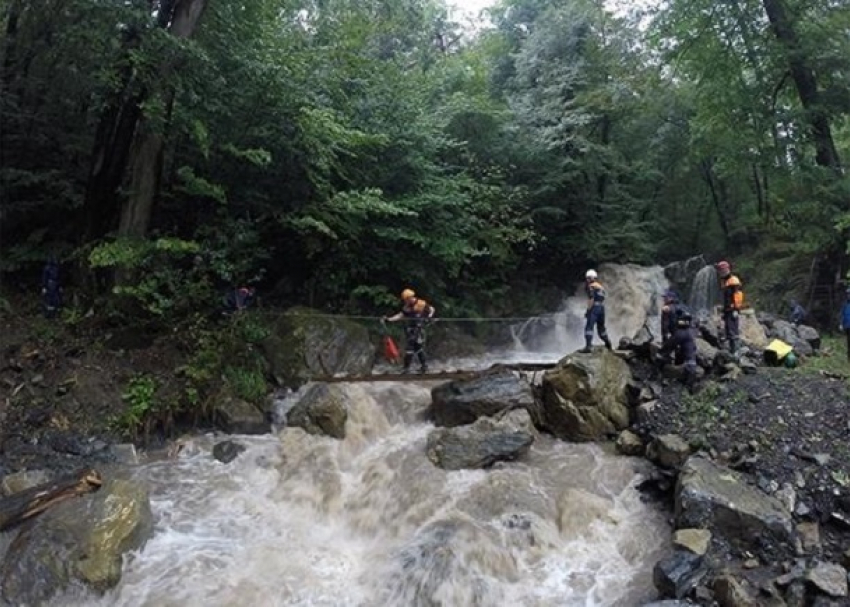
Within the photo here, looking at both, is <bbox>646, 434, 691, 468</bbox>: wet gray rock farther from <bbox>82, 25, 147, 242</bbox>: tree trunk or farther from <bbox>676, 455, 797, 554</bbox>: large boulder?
<bbox>82, 25, 147, 242</bbox>: tree trunk

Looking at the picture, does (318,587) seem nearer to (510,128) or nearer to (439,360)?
(439,360)

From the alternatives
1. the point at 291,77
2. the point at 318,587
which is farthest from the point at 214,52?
the point at 318,587

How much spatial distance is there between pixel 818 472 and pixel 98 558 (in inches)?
328

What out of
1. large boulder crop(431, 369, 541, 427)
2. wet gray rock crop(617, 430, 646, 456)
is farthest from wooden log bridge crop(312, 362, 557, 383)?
wet gray rock crop(617, 430, 646, 456)

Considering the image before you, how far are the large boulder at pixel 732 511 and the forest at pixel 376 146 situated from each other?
7519 mm

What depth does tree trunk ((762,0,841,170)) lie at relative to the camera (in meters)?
13.7

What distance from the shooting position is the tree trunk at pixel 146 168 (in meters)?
10.6

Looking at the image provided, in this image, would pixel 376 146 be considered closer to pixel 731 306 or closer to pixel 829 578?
pixel 731 306

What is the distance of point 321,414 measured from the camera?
9602mm

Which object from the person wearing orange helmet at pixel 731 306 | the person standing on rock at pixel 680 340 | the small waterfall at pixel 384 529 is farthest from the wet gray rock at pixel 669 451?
the person wearing orange helmet at pixel 731 306

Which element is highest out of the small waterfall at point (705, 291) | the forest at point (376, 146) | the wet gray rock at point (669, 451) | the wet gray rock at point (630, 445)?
the forest at point (376, 146)

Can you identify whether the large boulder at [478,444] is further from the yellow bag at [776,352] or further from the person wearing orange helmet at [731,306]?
the yellow bag at [776,352]

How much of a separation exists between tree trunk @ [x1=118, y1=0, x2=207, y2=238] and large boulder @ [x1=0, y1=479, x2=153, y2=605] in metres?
5.58

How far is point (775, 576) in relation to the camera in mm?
5863
